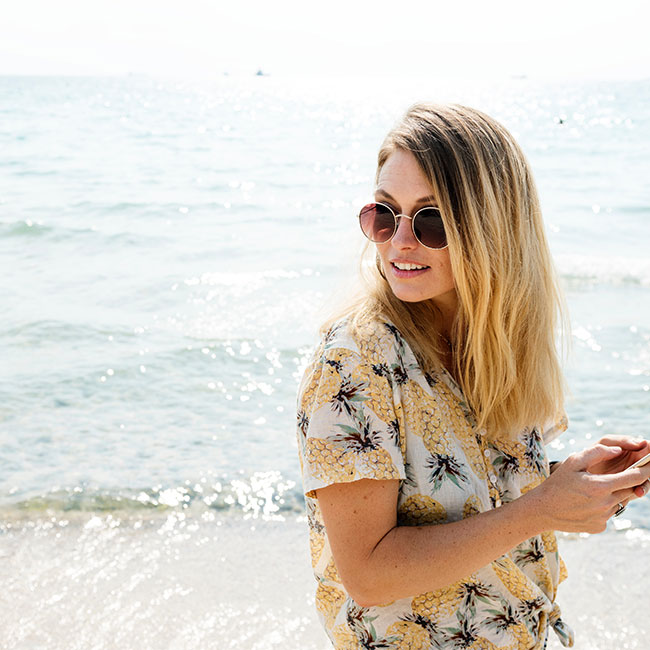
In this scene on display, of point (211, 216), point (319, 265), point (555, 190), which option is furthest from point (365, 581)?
point (555, 190)

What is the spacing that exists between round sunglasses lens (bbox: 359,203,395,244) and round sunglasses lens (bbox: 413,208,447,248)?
0.28 ft

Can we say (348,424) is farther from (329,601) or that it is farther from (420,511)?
(329,601)

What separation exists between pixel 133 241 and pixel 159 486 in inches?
365

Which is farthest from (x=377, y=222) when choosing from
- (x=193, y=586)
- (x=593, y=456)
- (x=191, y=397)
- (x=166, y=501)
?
(x=191, y=397)

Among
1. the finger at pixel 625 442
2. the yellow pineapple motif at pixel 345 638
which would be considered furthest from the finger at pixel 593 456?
the yellow pineapple motif at pixel 345 638

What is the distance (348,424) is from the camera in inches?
69.1

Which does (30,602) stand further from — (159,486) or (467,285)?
(467,285)

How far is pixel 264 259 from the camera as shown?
12.9 m

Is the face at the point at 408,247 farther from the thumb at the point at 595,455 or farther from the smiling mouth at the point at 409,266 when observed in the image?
the thumb at the point at 595,455

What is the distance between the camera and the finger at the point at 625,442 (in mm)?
2088

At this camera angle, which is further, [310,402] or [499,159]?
[499,159]

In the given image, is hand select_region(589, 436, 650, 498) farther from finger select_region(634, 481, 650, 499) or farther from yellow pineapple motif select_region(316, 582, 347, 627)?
yellow pineapple motif select_region(316, 582, 347, 627)

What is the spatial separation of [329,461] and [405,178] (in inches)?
29.1

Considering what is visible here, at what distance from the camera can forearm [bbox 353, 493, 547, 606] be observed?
1.76m
